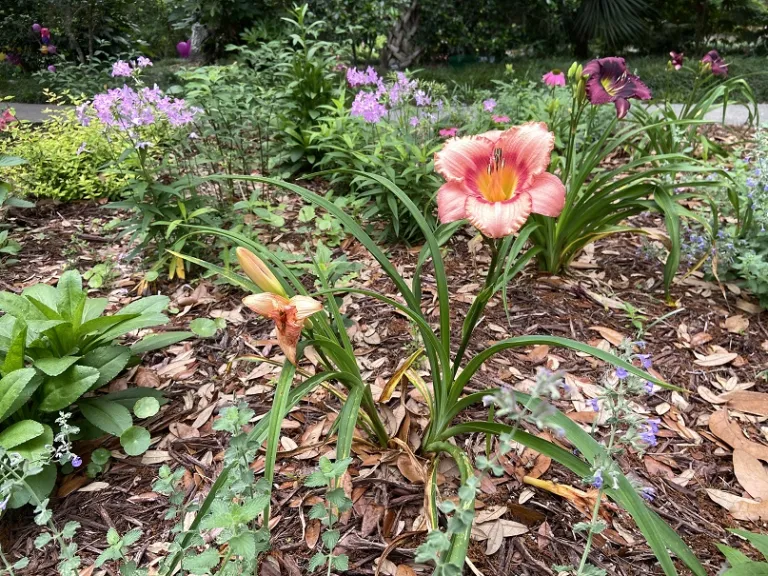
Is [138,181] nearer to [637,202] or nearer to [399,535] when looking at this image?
[399,535]

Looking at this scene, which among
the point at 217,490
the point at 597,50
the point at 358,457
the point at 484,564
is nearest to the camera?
the point at 217,490

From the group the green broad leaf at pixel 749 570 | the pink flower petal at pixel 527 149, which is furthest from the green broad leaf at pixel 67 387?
the green broad leaf at pixel 749 570

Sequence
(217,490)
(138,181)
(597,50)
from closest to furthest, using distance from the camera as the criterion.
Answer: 1. (217,490)
2. (138,181)
3. (597,50)

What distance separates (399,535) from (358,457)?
0.28 meters

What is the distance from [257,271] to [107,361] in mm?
862

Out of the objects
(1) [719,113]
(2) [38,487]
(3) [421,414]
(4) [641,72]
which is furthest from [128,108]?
(4) [641,72]

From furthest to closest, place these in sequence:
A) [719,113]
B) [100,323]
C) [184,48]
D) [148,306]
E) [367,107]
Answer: [184,48], [719,113], [367,107], [148,306], [100,323]

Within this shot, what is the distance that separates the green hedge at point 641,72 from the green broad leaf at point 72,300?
5.27 meters

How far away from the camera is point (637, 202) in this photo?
199 cm

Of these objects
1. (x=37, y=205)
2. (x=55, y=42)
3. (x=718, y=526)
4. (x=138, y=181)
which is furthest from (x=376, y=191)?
(x=55, y=42)

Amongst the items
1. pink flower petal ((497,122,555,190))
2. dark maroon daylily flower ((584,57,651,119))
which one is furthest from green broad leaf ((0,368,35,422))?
dark maroon daylily flower ((584,57,651,119))

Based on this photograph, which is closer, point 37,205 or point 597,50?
point 37,205

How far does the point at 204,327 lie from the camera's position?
6.36 feet

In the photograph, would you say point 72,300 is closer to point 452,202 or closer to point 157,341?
point 157,341
